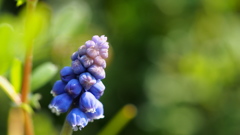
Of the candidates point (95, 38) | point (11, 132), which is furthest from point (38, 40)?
point (95, 38)

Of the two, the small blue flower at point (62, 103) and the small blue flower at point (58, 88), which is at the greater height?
the small blue flower at point (58, 88)

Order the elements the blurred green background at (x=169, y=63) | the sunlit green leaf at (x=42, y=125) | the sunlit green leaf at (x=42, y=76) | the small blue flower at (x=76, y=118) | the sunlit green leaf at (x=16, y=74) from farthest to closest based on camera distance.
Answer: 1. the blurred green background at (x=169, y=63)
2. the sunlit green leaf at (x=42, y=125)
3. the sunlit green leaf at (x=42, y=76)
4. the sunlit green leaf at (x=16, y=74)
5. the small blue flower at (x=76, y=118)

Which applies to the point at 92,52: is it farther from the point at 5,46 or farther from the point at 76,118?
the point at 5,46

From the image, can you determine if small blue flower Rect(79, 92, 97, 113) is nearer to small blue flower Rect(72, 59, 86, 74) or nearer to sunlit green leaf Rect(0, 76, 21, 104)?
small blue flower Rect(72, 59, 86, 74)

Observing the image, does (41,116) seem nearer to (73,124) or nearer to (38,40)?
(38,40)

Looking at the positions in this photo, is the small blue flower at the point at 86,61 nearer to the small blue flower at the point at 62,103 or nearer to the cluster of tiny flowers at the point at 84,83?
the cluster of tiny flowers at the point at 84,83

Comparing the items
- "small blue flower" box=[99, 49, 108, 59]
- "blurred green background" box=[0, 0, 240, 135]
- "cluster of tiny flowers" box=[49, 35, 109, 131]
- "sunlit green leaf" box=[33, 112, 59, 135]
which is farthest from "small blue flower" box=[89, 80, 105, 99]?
"blurred green background" box=[0, 0, 240, 135]

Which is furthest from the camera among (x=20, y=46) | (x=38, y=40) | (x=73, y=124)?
(x=38, y=40)

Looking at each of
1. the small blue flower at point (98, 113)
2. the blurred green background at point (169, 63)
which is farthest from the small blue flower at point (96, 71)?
the blurred green background at point (169, 63)
